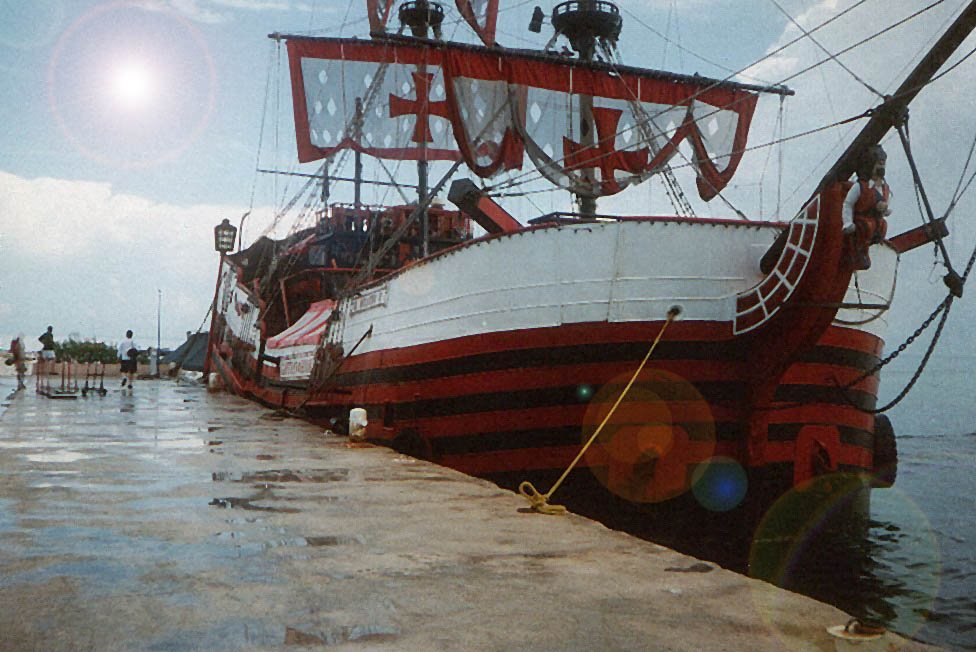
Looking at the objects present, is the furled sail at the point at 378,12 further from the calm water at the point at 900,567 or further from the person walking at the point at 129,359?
the calm water at the point at 900,567

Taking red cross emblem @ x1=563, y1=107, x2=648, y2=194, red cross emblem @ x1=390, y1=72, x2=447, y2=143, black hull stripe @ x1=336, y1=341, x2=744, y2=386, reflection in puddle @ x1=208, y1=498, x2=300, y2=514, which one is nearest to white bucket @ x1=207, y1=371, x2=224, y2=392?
red cross emblem @ x1=390, y1=72, x2=447, y2=143

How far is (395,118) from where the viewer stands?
88.4 ft

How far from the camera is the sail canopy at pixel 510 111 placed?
70.0 feet

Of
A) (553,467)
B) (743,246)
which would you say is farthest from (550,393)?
(743,246)

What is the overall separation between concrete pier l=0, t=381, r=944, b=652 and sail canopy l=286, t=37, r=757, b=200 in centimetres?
1456

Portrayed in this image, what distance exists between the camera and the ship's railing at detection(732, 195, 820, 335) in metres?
8.67

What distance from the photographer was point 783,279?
8898 millimetres

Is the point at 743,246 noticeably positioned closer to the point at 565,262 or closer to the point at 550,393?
the point at 565,262

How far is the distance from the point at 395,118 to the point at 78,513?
75.5 feet

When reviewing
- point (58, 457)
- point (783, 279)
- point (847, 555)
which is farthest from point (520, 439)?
point (58, 457)

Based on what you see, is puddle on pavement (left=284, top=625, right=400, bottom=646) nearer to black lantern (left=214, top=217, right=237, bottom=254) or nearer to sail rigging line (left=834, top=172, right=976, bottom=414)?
sail rigging line (left=834, top=172, right=976, bottom=414)

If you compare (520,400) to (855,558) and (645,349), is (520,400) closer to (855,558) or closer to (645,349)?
(645,349)

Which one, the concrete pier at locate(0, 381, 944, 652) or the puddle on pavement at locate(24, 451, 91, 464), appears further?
the puddle on pavement at locate(24, 451, 91, 464)

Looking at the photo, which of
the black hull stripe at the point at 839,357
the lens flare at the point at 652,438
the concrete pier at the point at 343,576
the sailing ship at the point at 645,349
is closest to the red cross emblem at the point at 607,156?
the sailing ship at the point at 645,349
